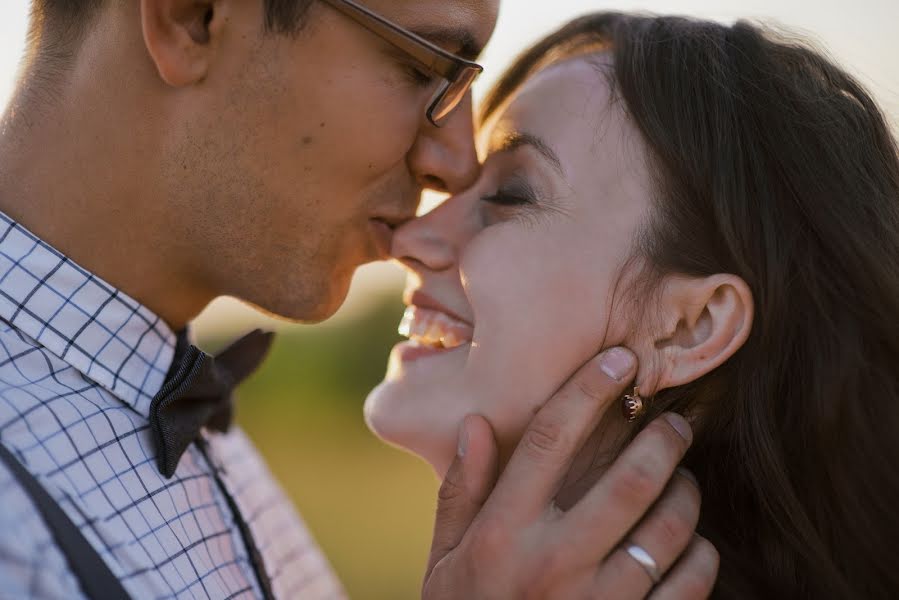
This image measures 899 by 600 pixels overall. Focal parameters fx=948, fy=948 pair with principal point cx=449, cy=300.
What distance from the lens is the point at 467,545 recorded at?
216 cm

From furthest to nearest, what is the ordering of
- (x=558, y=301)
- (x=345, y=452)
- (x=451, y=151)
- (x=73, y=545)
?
(x=345, y=452) < (x=451, y=151) < (x=558, y=301) < (x=73, y=545)

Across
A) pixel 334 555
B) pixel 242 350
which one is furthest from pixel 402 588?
pixel 242 350

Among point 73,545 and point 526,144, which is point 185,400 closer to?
point 73,545

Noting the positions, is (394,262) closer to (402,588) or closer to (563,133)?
(563,133)

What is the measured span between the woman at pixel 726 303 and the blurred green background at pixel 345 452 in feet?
26.0

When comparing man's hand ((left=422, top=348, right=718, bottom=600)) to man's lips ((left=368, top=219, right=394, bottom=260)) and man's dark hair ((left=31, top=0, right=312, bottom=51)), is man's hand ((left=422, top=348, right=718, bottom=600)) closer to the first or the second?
man's lips ((left=368, top=219, right=394, bottom=260))

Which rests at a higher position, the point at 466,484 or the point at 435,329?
the point at 435,329

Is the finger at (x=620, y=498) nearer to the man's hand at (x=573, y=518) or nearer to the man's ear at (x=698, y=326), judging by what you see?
the man's hand at (x=573, y=518)

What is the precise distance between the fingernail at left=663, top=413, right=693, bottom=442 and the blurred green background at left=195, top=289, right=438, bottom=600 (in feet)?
26.4

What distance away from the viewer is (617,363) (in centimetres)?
227

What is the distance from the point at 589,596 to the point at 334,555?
9132 mm

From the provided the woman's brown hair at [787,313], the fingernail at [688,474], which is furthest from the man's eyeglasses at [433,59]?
the fingernail at [688,474]

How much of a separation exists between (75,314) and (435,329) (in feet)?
3.00

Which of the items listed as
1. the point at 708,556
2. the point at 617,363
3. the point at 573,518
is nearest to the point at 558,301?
the point at 617,363
